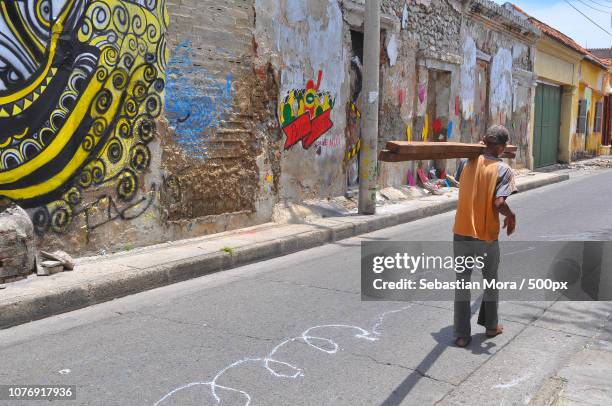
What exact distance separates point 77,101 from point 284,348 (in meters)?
3.75

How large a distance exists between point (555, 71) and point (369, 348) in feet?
75.0

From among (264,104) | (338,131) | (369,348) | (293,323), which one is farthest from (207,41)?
(369,348)

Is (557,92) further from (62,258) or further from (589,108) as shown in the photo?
(62,258)

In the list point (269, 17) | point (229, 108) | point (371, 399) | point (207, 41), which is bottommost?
point (371, 399)

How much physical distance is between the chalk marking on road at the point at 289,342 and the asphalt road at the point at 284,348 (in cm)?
1

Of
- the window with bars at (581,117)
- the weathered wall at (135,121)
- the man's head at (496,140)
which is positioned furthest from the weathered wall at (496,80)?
the man's head at (496,140)

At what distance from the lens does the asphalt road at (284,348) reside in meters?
3.42

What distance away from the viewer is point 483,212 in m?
4.12

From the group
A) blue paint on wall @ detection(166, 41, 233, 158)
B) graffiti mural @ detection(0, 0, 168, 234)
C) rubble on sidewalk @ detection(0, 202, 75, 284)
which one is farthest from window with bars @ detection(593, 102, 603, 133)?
rubble on sidewalk @ detection(0, 202, 75, 284)

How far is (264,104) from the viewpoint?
28.4 ft

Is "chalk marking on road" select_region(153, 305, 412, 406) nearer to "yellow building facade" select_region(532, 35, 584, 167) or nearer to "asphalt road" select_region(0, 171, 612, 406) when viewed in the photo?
"asphalt road" select_region(0, 171, 612, 406)

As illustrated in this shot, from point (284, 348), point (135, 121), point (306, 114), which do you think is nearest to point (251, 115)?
point (306, 114)

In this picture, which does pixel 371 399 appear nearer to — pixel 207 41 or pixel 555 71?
pixel 207 41

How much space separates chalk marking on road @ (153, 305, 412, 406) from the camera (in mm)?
3393
